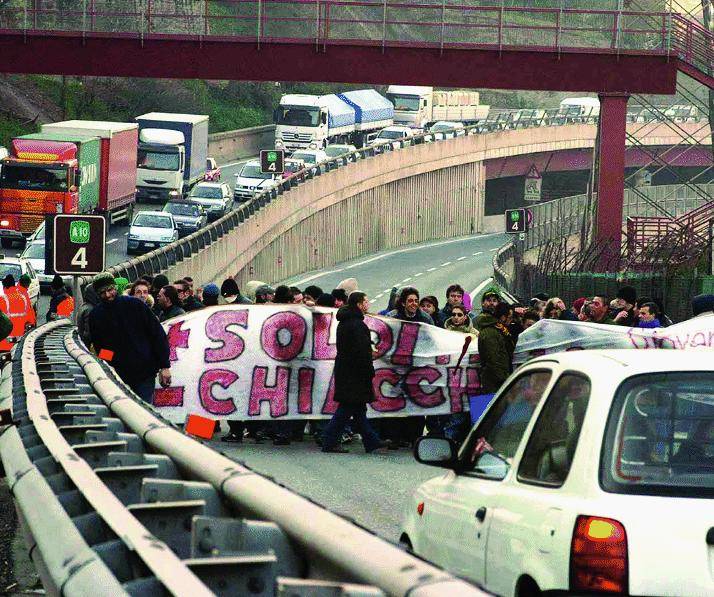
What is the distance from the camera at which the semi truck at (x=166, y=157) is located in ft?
250

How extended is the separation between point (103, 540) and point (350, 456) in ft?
39.8

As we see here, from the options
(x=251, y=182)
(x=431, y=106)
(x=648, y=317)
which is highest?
(x=431, y=106)

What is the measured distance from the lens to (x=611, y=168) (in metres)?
49.4

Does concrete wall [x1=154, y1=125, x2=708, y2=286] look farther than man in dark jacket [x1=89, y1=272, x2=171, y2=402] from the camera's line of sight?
Yes

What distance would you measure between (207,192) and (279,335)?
5396 cm

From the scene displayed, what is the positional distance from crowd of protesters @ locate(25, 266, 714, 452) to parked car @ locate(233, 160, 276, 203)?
58454mm

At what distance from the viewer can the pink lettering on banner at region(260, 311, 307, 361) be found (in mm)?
18875

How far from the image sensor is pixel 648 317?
1745cm

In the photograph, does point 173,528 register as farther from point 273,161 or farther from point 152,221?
point 273,161

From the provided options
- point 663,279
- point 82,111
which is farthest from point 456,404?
point 82,111

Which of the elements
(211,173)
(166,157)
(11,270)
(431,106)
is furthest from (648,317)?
(431,106)

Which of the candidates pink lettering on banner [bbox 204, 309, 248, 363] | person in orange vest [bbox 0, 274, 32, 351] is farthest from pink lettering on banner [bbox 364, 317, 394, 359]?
person in orange vest [bbox 0, 274, 32, 351]

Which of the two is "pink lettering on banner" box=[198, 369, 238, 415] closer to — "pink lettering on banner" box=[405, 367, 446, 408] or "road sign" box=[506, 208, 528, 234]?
"pink lettering on banner" box=[405, 367, 446, 408]

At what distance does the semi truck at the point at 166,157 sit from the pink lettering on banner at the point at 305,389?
56.6 m
